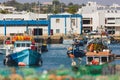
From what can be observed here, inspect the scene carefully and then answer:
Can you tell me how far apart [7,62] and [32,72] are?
3566 centimetres

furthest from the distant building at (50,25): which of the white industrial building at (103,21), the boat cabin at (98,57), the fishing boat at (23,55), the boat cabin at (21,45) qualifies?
the boat cabin at (98,57)

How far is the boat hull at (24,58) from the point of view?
198 ft

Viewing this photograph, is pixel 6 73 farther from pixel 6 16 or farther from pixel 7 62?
pixel 6 16

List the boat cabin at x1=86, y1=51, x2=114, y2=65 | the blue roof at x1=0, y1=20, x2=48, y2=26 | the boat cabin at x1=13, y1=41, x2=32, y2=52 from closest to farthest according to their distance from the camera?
1. the boat cabin at x1=86, y1=51, x2=114, y2=65
2. the boat cabin at x1=13, y1=41, x2=32, y2=52
3. the blue roof at x1=0, y1=20, x2=48, y2=26

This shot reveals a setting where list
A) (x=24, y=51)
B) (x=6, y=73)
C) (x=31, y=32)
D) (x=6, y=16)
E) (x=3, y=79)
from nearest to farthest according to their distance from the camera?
1. (x=3, y=79)
2. (x=6, y=73)
3. (x=24, y=51)
4. (x=31, y=32)
5. (x=6, y=16)

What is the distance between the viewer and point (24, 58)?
6112 centimetres

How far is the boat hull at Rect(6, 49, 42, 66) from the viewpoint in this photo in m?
60.3

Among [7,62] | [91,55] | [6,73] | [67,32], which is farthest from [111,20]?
[6,73]

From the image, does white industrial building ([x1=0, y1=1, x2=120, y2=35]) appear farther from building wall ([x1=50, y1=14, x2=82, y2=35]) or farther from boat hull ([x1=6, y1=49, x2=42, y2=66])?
boat hull ([x1=6, y1=49, x2=42, y2=66])

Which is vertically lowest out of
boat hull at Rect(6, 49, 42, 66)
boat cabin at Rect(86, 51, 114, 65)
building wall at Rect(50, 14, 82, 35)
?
boat hull at Rect(6, 49, 42, 66)

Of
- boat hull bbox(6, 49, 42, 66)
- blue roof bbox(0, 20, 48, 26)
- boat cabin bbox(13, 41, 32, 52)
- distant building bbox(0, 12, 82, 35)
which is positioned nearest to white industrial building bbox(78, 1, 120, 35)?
distant building bbox(0, 12, 82, 35)

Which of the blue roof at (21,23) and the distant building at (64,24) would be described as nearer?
the blue roof at (21,23)

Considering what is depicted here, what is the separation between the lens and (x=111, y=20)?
142 metres

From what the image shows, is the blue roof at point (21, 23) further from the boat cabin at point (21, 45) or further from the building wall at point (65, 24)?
the boat cabin at point (21, 45)
